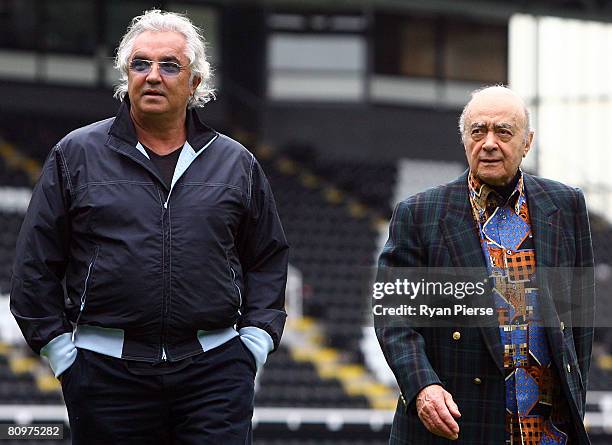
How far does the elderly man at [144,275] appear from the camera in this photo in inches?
138

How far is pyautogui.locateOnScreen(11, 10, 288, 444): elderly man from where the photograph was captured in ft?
11.5

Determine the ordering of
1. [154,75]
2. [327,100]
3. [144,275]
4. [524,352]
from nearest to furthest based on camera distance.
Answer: [144,275], [154,75], [524,352], [327,100]

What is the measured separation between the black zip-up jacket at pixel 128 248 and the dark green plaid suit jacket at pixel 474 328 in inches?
19.9

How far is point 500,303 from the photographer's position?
379cm

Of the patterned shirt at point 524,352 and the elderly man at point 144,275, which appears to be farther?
the patterned shirt at point 524,352

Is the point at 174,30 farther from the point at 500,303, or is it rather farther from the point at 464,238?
the point at 500,303

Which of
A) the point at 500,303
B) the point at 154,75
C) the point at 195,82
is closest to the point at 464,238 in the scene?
the point at 500,303

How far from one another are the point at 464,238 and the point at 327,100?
17174mm

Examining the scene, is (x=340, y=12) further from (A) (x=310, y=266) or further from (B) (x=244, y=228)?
(B) (x=244, y=228)

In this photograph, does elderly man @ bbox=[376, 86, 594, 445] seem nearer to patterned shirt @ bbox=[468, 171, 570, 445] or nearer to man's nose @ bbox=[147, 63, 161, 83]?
patterned shirt @ bbox=[468, 171, 570, 445]

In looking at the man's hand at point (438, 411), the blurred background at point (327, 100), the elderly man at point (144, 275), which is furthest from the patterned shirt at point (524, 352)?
the blurred background at point (327, 100)

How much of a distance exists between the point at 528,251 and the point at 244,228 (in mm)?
792

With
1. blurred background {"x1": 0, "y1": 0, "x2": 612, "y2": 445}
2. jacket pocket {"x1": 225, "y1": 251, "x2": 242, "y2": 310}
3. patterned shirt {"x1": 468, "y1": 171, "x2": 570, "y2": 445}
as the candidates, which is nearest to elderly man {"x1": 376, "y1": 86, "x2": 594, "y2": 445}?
patterned shirt {"x1": 468, "y1": 171, "x2": 570, "y2": 445}

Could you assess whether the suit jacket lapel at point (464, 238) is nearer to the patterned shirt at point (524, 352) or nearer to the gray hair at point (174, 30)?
the patterned shirt at point (524, 352)
